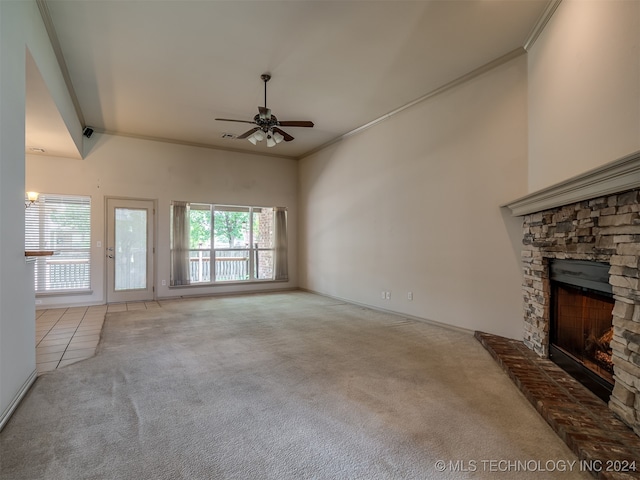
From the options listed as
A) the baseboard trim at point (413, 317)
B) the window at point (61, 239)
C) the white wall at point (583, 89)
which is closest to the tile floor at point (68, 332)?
the window at point (61, 239)

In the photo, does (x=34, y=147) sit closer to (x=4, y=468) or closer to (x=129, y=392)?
(x=129, y=392)

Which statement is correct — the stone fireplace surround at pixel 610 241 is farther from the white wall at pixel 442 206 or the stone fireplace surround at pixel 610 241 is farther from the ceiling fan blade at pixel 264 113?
the ceiling fan blade at pixel 264 113

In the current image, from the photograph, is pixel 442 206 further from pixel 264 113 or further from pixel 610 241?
pixel 264 113

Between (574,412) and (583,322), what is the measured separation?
3.05 feet

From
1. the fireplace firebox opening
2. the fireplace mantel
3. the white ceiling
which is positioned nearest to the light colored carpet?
the fireplace firebox opening

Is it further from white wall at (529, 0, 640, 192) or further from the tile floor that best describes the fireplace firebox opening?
the tile floor

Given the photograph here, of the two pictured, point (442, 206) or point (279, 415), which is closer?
point (279, 415)

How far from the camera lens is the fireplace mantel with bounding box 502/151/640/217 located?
5.84 ft

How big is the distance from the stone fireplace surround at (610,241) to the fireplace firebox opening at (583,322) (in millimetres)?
83

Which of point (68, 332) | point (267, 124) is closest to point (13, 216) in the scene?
point (68, 332)

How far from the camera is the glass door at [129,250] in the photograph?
20.8 ft

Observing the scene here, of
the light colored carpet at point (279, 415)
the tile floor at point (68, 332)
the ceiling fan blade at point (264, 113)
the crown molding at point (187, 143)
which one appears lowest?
the light colored carpet at point (279, 415)

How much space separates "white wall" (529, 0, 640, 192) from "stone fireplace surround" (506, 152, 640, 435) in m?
0.19

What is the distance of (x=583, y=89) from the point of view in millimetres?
2473
